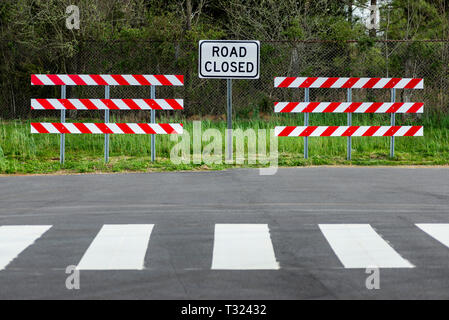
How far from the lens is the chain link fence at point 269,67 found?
2250cm

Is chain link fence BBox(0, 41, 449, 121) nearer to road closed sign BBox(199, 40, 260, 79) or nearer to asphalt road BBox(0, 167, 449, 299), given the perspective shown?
road closed sign BBox(199, 40, 260, 79)

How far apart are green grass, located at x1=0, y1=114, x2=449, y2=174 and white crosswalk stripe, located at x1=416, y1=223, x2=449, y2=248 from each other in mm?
6521

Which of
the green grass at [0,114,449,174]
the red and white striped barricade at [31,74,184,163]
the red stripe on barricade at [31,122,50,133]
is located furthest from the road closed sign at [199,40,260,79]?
the red stripe on barricade at [31,122,50,133]

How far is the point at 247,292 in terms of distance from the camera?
230 inches

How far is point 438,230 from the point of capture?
8.51 meters

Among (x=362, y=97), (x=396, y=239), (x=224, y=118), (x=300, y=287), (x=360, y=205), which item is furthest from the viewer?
(x=362, y=97)

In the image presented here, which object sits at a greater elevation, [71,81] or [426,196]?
[71,81]

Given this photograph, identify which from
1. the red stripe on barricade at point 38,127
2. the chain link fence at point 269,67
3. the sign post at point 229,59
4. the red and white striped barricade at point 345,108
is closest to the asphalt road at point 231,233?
the red and white striped barricade at point 345,108

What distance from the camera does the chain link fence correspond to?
22.5 meters

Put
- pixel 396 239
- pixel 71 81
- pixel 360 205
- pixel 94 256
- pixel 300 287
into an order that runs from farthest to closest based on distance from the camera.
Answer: pixel 71 81 → pixel 360 205 → pixel 396 239 → pixel 94 256 → pixel 300 287
